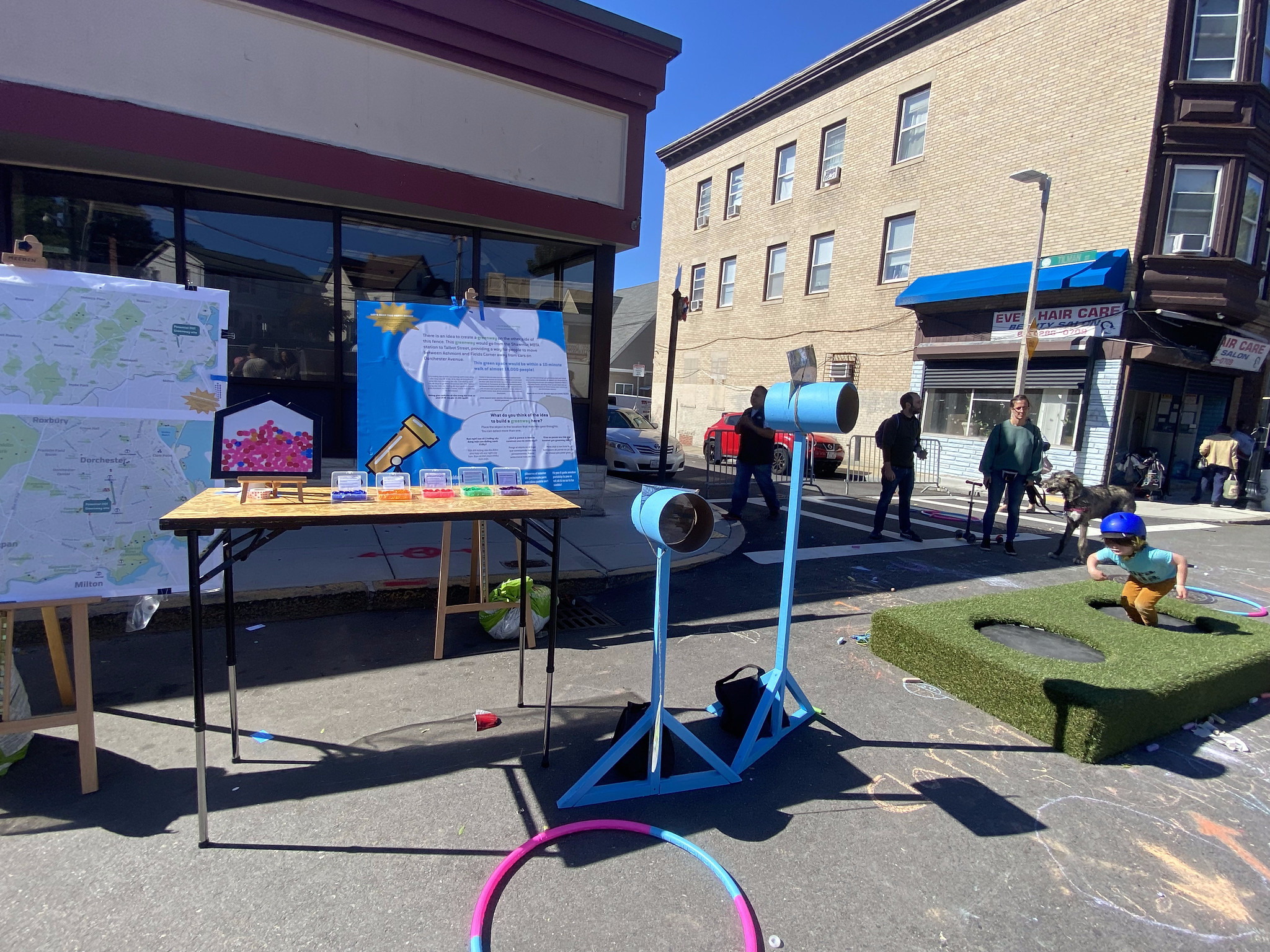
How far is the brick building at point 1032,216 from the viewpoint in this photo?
1331 cm

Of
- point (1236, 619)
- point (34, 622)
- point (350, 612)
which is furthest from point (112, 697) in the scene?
point (1236, 619)

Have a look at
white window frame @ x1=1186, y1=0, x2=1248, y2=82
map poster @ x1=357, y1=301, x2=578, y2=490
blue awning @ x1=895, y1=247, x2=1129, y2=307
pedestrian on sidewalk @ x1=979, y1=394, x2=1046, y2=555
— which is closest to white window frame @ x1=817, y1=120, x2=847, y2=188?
blue awning @ x1=895, y1=247, x2=1129, y2=307

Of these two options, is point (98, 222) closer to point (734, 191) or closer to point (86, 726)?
point (86, 726)

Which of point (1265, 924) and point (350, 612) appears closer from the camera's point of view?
point (1265, 924)

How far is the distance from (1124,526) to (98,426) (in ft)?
19.4

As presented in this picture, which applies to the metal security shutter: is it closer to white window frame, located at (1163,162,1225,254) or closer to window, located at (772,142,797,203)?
white window frame, located at (1163,162,1225,254)

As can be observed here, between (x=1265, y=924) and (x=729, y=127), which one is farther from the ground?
(x=729, y=127)

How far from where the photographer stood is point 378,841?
105 inches

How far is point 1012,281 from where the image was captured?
1470 cm

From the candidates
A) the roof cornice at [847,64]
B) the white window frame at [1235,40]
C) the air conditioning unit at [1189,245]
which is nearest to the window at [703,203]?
the roof cornice at [847,64]

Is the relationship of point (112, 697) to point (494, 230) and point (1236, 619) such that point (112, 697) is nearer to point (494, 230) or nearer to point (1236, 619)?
point (494, 230)

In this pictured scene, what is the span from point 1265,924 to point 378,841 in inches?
128

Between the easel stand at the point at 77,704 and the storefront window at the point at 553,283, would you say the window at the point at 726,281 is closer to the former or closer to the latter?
the storefront window at the point at 553,283

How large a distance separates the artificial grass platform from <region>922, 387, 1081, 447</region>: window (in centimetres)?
979
